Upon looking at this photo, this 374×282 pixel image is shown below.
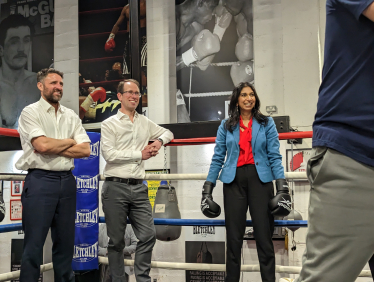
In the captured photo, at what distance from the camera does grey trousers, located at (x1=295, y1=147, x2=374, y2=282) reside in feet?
2.43

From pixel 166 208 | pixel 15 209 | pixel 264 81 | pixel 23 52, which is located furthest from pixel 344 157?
pixel 23 52

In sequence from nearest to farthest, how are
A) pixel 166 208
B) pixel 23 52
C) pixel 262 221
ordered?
pixel 262 221, pixel 166 208, pixel 23 52

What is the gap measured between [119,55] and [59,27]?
1272mm

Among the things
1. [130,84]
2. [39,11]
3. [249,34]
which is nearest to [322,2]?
[249,34]

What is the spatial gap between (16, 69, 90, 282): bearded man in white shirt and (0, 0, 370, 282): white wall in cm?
299

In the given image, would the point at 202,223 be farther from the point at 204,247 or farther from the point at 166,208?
the point at 204,247

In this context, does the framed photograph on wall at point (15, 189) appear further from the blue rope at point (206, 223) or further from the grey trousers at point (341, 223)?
the grey trousers at point (341, 223)

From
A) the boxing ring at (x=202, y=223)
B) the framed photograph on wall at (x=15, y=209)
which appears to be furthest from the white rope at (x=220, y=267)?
the framed photograph on wall at (x=15, y=209)

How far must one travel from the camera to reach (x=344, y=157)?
78cm

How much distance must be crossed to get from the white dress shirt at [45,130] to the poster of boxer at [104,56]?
351cm

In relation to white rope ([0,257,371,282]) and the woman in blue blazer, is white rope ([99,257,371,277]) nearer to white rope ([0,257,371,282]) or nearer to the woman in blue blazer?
white rope ([0,257,371,282])

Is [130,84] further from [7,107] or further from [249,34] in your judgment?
[7,107]

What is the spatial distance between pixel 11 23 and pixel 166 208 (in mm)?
4946

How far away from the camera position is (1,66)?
20.7ft
